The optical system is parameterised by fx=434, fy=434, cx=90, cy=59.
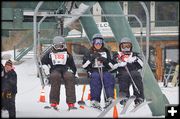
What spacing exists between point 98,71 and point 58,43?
0.80 meters

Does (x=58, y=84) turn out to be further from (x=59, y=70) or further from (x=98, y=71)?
(x=98, y=71)

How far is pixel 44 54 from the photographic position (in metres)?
7.45

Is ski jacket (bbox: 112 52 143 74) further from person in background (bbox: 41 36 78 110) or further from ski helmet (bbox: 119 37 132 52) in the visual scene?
person in background (bbox: 41 36 78 110)

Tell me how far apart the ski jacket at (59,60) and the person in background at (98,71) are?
0.24 m

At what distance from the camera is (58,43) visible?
7.07 metres

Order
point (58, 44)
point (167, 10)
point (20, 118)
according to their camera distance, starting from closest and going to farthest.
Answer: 1. point (20, 118)
2. point (58, 44)
3. point (167, 10)

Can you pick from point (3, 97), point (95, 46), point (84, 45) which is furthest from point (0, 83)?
point (84, 45)

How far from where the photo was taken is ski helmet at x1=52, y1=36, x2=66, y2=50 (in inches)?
277

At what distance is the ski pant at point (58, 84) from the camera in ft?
23.1

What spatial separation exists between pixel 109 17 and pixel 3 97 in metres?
2.30

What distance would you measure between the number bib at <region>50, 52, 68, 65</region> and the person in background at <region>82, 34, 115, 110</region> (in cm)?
34

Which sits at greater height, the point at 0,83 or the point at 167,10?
the point at 167,10

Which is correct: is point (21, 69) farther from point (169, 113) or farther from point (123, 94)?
point (169, 113)

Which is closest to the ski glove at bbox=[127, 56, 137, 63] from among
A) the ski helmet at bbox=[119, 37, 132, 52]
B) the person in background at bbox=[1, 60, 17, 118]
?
the ski helmet at bbox=[119, 37, 132, 52]
